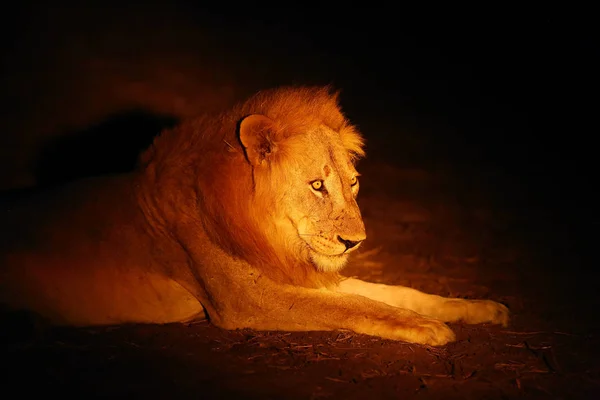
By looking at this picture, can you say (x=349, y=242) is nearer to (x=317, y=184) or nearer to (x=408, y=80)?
(x=317, y=184)

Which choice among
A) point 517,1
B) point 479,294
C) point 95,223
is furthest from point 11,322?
point 517,1

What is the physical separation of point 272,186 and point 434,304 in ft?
4.27

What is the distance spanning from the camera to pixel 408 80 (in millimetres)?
9219

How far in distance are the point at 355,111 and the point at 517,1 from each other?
17.5 feet

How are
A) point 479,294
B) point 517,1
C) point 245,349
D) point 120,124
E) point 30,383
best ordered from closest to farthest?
point 30,383 → point 245,349 → point 479,294 → point 120,124 → point 517,1

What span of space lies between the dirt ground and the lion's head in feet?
1.61

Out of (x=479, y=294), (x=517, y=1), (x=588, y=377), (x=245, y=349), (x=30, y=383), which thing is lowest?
(x=30, y=383)

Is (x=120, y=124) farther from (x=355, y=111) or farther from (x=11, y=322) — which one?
(x=11, y=322)

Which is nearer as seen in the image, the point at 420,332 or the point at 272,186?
the point at 420,332

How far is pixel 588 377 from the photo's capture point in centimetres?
304

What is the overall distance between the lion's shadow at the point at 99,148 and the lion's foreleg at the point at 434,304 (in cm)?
286

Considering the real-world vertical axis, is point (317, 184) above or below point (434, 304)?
above

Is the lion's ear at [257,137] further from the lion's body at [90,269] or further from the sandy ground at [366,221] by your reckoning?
the sandy ground at [366,221]

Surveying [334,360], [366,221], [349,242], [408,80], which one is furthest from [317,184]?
[408,80]
